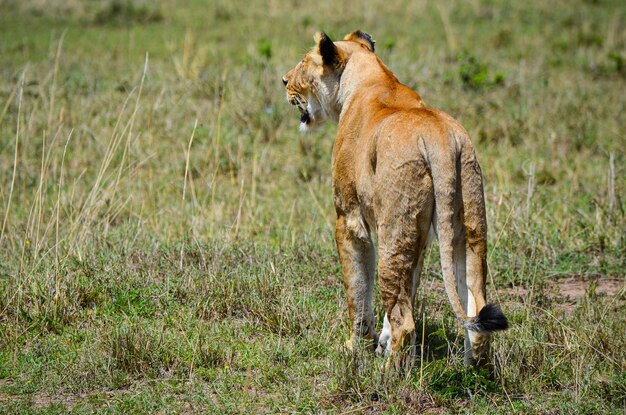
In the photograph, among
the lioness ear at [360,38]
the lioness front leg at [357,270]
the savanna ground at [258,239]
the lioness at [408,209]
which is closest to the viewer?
the lioness at [408,209]

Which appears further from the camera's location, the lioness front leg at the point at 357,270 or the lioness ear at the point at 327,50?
the lioness ear at the point at 327,50

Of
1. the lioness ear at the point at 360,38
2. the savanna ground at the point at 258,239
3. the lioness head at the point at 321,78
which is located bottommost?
the savanna ground at the point at 258,239

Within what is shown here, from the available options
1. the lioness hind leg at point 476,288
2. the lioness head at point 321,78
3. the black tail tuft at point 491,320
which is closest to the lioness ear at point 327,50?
the lioness head at point 321,78

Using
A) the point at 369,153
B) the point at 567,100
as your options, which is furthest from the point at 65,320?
A: the point at 567,100

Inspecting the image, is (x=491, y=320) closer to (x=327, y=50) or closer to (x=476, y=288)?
(x=476, y=288)

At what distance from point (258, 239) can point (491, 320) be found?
3.20 metres

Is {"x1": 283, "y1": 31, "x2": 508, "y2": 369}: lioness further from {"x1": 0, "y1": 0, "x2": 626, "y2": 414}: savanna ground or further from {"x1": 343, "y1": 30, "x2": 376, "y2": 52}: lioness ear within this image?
{"x1": 343, "y1": 30, "x2": 376, "y2": 52}: lioness ear

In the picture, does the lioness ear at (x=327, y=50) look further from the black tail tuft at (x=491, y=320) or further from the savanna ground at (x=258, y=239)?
the black tail tuft at (x=491, y=320)

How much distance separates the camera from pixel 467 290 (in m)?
4.10

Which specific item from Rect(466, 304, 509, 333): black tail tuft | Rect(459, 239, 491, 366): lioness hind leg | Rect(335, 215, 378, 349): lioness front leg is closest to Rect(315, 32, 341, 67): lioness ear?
Rect(335, 215, 378, 349): lioness front leg

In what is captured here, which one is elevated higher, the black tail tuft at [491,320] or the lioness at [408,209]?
the lioness at [408,209]

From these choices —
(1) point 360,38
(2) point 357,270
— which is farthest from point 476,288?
(1) point 360,38

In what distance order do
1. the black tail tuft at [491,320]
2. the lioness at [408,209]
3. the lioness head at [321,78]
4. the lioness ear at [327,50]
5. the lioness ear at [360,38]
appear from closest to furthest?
1. the black tail tuft at [491,320]
2. the lioness at [408,209]
3. the lioness ear at [327,50]
4. the lioness head at [321,78]
5. the lioness ear at [360,38]

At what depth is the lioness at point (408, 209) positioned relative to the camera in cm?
394
